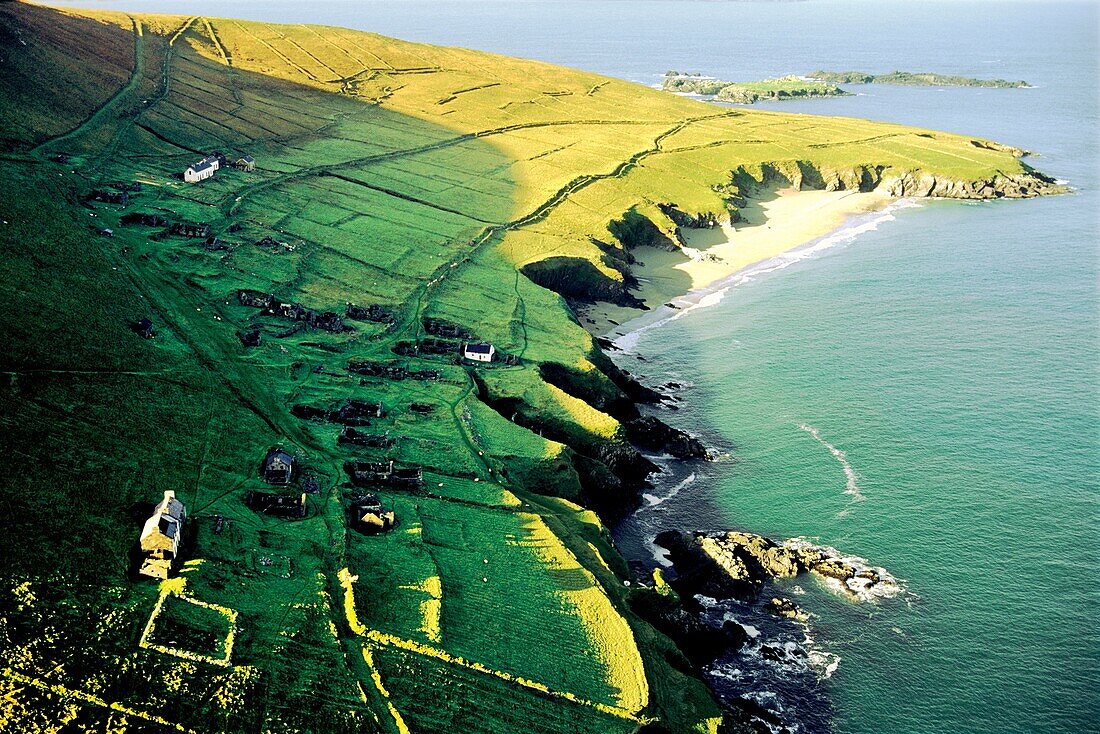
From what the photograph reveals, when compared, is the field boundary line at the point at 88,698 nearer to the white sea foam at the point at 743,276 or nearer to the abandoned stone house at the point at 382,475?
the abandoned stone house at the point at 382,475

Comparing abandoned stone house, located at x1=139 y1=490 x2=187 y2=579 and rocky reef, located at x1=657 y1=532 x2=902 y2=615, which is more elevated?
rocky reef, located at x1=657 y1=532 x2=902 y2=615

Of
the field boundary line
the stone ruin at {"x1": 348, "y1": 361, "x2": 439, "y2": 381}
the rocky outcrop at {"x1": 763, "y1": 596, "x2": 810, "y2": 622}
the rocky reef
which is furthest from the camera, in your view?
the stone ruin at {"x1": 348, "y1": 361, "x2": 439, "y2": 381}

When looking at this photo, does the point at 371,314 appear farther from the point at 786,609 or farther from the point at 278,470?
the point at 786,609

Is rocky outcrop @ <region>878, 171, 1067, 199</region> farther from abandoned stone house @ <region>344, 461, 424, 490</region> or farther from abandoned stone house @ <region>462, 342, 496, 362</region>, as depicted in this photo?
abandoned stone house @ <region>344, 461, 424, 490</region>

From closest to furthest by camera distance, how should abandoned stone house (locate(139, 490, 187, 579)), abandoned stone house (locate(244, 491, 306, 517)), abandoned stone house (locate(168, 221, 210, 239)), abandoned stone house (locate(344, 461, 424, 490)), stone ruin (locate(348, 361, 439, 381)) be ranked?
abandoned stone house (locate(139, 490, 187, 579)) < abandoned stone house (locate(244, 491, 306, 517)) < abandoned stone house (locate(344, 461, 424, 490)) < stone ruin (locate(348, 361, 439, 381)) < abandoned stone house (locate(168, 221, 210, 239))

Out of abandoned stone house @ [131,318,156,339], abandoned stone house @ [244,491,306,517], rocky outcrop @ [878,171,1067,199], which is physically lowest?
abandoned stone house @ [244,491,306,517]

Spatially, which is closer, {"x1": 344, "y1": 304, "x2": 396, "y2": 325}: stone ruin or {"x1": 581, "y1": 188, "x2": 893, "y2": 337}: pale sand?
{"x1": 344, "y1": 304, "x2": 396, "y2": 325}: stone ruin

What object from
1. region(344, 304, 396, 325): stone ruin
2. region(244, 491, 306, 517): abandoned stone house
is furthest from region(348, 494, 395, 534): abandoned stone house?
region(344, 304, 396, 325): stone ruin

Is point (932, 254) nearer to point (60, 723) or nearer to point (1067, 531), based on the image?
point (1067, 531)
